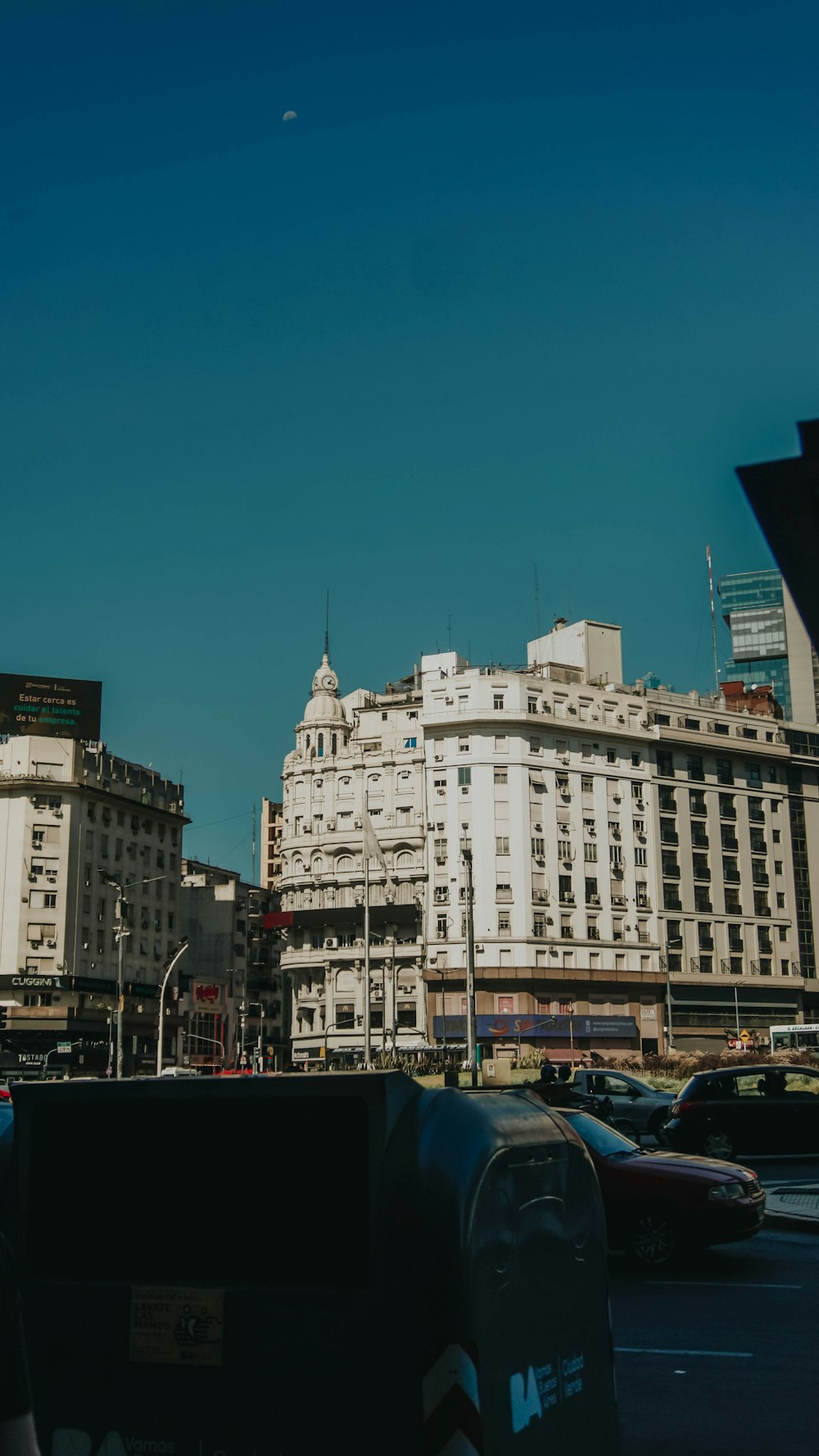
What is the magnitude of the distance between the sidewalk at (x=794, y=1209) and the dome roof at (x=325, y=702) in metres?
90.2

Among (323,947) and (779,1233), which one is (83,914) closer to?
(323,947)

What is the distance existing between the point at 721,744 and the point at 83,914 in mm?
45545

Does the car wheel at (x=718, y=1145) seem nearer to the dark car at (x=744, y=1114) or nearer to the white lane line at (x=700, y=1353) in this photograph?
the dark car at (x=744, y=1114)

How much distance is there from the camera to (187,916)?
115m

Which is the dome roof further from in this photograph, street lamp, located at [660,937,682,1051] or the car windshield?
the car windshield

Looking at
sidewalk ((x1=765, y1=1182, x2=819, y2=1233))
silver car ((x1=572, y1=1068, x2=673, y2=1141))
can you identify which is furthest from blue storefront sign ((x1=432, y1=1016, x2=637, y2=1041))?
sidewalk ((x1=765, y1=1182, x2=819, y2=1233))

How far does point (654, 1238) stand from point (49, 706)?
82353 millimetres

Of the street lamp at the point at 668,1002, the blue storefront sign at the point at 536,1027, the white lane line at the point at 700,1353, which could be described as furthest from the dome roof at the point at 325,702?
the white lane line at the point at 700,1353

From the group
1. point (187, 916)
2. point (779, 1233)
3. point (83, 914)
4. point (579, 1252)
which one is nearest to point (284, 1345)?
point (579, 1252)

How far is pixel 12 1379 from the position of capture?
7.32 ft

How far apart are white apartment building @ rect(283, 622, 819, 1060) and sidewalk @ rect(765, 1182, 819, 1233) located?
231ft

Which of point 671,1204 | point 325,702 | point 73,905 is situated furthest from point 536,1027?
point 671,1204

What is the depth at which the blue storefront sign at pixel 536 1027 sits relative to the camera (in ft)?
292

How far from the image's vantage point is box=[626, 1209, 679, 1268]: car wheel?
44.0 ft
